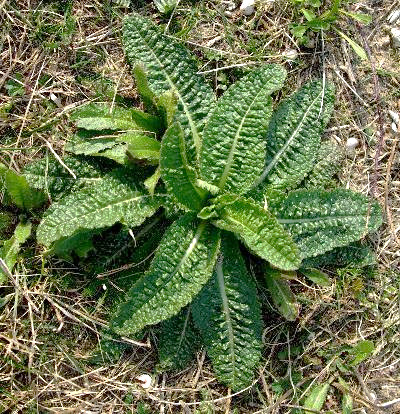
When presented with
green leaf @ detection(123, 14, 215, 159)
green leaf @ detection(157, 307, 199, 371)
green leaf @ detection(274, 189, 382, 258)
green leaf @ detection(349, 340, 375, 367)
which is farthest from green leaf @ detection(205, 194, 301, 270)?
green leaf @ detection(349, 340, 375, 367)

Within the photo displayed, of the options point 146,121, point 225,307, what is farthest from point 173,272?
point 146,121

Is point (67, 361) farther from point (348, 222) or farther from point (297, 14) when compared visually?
point (297, 14)

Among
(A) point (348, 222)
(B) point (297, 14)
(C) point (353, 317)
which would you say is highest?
(B) point (297, 14)

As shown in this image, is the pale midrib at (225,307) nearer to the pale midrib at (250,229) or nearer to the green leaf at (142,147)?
the pale midrib at (250,229)

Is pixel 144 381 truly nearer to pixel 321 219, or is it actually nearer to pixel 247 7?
pixel 321 219

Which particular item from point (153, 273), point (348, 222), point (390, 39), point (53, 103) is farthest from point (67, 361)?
point (390, 39)

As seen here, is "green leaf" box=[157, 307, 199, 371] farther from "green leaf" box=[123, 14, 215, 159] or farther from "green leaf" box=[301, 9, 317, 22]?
"green leaf" box=[301, 9, 317, 22]

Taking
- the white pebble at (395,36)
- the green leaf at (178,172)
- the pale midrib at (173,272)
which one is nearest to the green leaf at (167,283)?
the pale midrib at (173,272)
